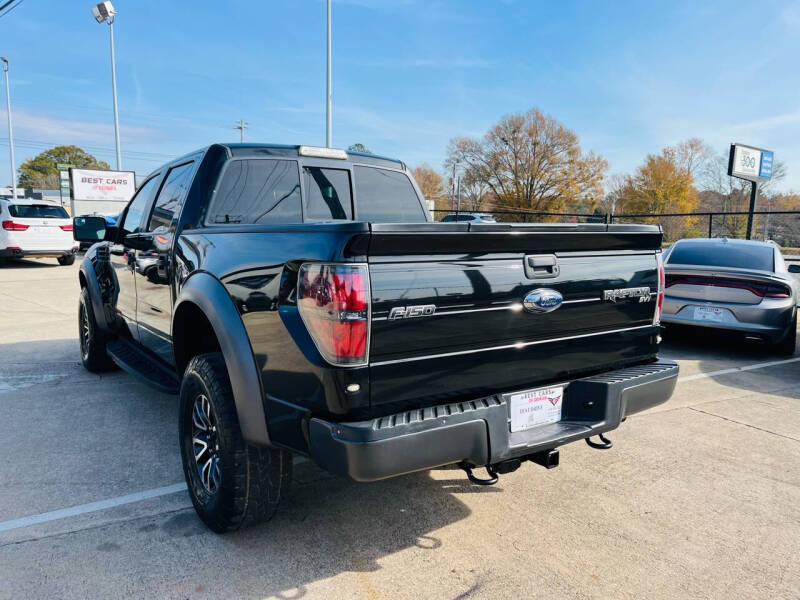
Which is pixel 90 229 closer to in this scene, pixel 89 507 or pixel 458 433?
pixel 89 507

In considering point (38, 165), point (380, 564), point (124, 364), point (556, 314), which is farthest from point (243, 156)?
point (38, 165)

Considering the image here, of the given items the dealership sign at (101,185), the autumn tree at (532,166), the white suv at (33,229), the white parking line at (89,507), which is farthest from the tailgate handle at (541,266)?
the autumn tree at (532,166)

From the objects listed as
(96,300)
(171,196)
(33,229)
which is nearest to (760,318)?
(171,196)

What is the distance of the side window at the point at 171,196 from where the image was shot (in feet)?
12.0

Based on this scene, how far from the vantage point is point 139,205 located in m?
4.67

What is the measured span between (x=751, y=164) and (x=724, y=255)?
1325 cm

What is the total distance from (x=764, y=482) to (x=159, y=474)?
3629 mm

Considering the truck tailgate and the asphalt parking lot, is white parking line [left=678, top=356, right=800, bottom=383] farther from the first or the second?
the truck tailgate

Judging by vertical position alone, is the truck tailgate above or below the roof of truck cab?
below

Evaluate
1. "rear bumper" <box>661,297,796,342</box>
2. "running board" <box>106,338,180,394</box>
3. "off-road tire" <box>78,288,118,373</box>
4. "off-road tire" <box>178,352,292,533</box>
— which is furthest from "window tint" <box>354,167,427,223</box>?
"rear bumper" <box>661,297,796,342</box>

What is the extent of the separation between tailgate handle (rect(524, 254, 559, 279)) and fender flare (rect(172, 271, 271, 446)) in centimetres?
125

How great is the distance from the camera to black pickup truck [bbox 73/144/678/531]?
2133 millimetres

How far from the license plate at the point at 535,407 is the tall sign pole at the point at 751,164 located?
17249 mm

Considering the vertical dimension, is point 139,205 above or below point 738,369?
above
